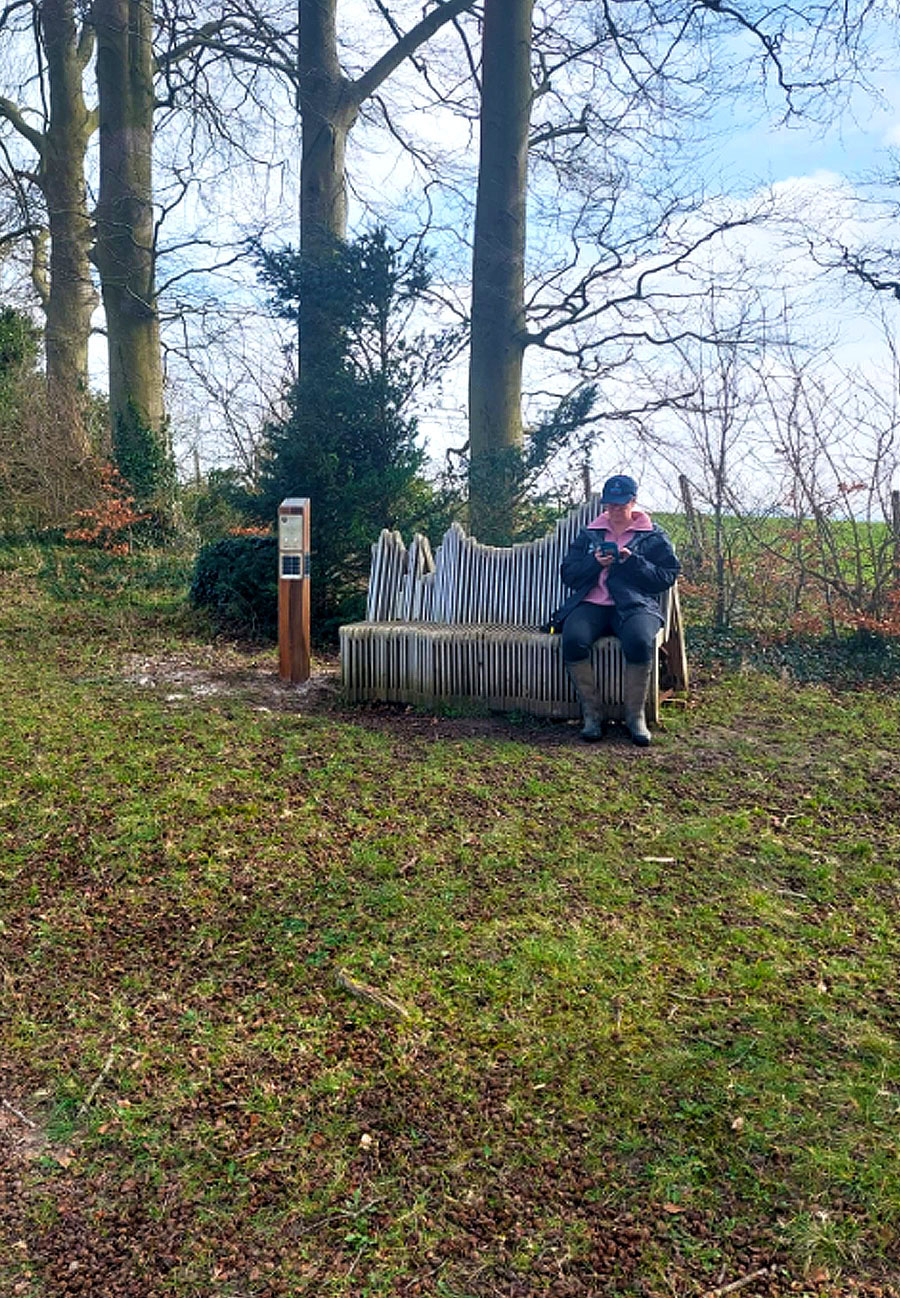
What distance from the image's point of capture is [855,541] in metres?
7.79

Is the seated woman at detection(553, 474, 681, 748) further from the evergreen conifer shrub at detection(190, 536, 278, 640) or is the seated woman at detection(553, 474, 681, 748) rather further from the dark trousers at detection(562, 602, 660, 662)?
the evergreen conifer shrub at detection(190, 536, 278, 640)

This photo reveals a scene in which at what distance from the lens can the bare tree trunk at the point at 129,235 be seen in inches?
503

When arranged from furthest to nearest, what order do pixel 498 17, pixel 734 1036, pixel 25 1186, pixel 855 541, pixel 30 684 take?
pixel 498 17 < pixel 855 541 < pixel 30 684 < pixel 734 1036 < pixel 25 1186

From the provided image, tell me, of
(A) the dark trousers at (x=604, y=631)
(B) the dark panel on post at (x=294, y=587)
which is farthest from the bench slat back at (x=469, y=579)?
(A) the dark trousers at (x=604, y=631)

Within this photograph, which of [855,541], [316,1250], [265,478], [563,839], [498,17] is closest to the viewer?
[316,1250]

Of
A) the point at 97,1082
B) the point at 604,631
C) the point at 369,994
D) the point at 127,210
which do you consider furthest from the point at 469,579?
the point at 127,210

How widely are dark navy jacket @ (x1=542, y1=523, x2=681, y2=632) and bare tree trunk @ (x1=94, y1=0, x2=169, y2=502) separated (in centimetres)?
833

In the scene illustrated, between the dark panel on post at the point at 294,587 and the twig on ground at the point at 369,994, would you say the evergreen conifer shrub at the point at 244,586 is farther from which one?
the twig on ground at the point at 369,994

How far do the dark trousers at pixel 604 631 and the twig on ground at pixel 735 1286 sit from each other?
12.4 feet

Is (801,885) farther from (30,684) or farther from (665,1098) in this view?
(30,684)

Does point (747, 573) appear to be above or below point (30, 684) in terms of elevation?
above

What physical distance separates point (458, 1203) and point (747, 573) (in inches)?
283

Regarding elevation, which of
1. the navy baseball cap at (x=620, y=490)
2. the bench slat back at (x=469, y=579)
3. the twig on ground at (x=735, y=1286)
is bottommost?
the twig on ground at (x=735, y=1286)

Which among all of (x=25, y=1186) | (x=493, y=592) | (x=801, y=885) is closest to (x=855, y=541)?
(x=493, y=592)
